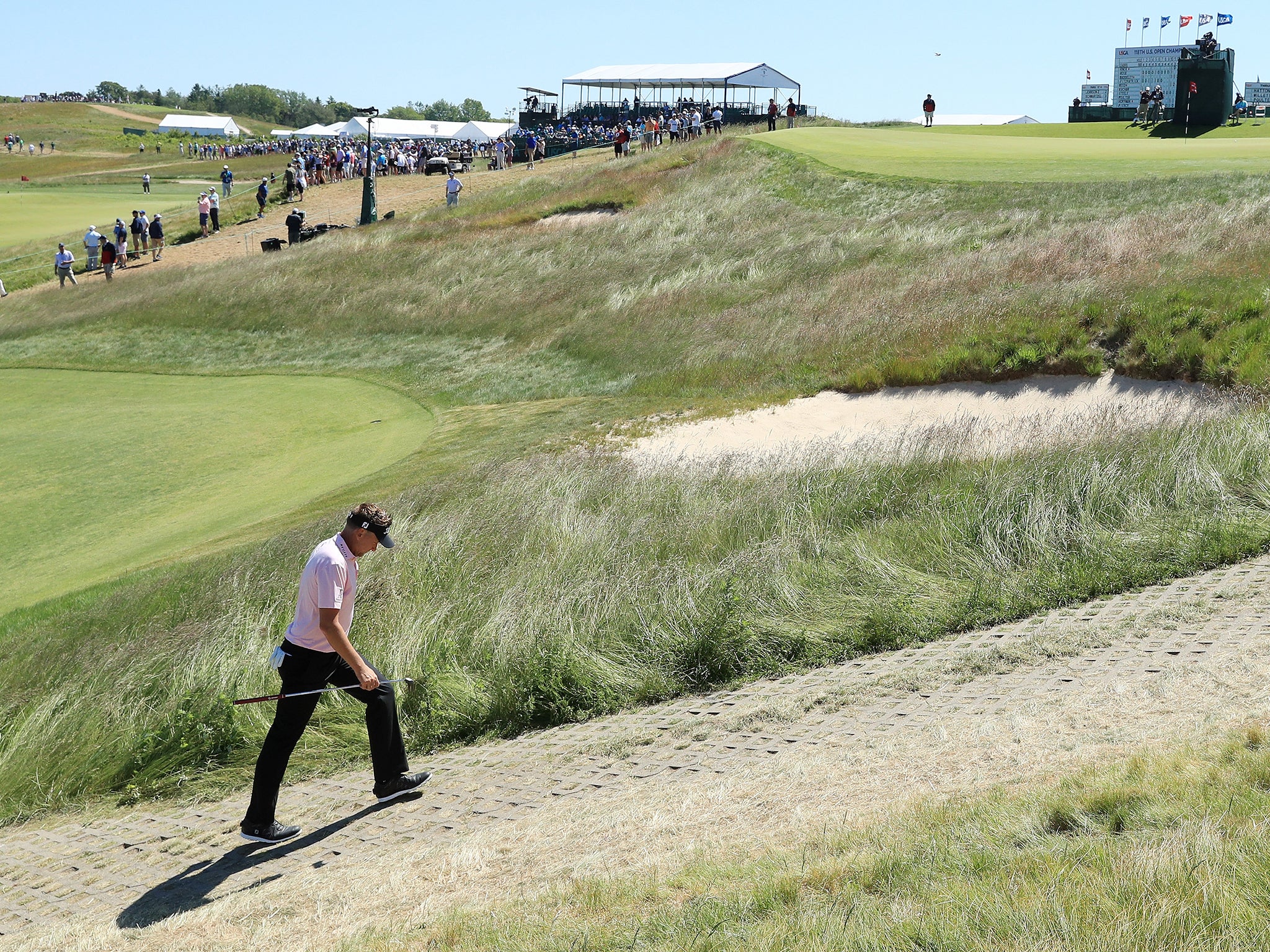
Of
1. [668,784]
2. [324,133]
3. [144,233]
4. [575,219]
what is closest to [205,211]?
[144,233]

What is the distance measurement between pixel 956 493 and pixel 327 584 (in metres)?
5.81

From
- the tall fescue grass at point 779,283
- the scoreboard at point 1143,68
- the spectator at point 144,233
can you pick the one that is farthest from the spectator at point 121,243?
the scoreboard at point 1143,68

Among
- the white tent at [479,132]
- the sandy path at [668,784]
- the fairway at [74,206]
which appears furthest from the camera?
the white tent at [479,132]

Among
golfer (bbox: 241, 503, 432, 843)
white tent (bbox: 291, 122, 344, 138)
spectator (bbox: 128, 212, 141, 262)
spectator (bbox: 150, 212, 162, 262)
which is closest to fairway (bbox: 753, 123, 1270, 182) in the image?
spectator (bbox: 150, 212, 162, 262)

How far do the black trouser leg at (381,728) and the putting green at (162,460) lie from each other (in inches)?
246

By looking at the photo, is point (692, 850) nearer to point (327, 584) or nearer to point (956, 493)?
point (327, 584)

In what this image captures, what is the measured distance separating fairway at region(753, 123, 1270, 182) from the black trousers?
23.8m

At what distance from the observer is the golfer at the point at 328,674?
6.28m

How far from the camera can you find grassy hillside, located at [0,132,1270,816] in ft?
25.7

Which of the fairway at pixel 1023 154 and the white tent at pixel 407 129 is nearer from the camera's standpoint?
the fairway at pixel 1023 154

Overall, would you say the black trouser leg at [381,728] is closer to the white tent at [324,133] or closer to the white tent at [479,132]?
the white tent at [479,132]

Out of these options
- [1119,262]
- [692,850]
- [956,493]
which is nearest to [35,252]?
[1119,262]

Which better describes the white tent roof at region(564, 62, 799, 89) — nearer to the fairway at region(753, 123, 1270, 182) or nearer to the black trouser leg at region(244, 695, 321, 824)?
the fairway at region(753, 123, 1270, 182)

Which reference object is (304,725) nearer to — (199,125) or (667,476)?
(667,476)
